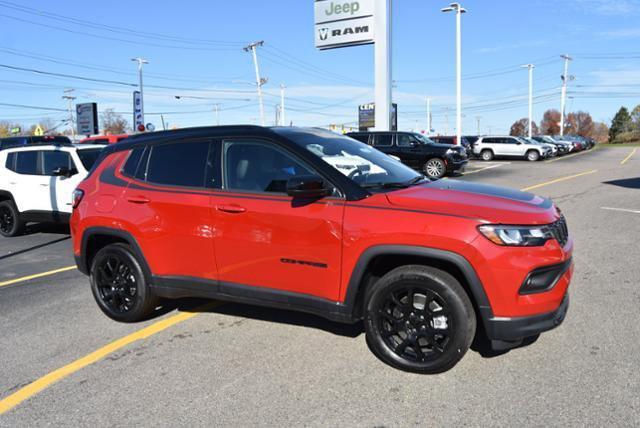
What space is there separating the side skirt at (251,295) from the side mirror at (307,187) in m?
0.77

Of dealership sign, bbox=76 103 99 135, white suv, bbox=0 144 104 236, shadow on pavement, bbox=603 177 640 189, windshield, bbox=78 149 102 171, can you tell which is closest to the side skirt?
white suv, bbox=0 144 104 236

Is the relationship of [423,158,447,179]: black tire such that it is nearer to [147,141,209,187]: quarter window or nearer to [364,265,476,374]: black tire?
[147,141,209,187]: quarter window

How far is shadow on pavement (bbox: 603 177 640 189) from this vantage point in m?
15.6

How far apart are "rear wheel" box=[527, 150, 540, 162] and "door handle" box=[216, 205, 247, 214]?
33.6m

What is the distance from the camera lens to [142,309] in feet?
15.4

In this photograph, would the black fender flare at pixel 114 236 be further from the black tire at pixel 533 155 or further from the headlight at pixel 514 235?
the black tire at pixel 533 155

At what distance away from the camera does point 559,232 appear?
3.57 meters

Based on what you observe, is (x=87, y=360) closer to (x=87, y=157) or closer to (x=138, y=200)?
(x=138, y=200)

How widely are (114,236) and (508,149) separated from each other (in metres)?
33.6

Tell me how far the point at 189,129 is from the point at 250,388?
2353 mm

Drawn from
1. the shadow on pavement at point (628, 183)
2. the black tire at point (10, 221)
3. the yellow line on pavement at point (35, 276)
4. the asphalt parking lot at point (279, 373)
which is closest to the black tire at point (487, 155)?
the shadow on pavement at point (628, 183)

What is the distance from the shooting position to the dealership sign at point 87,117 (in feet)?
176

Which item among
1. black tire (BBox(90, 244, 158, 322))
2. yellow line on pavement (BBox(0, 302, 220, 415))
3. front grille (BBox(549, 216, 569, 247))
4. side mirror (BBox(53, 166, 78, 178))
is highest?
side mirror (BBox(53, 166, 78, 178))

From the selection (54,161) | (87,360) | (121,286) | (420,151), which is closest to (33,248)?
(54,161)
